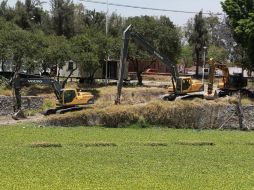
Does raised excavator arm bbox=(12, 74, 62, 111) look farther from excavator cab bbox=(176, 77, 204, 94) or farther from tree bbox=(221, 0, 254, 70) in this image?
tree bbox=(221, 0, 254, 70)

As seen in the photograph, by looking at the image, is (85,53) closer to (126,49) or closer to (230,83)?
(126,49)

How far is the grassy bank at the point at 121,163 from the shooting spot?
17.4 metres

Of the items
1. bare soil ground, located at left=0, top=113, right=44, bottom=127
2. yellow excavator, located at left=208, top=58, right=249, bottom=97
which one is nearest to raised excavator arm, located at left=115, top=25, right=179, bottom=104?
yellow excavator, located at left=208, top=58, right=249, bottom=97

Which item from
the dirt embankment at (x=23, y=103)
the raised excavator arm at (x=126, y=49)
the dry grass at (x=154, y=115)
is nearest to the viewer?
the dry grass at (x=154, y=115)

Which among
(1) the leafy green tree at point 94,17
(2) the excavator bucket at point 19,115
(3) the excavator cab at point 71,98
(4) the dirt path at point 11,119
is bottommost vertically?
(4) the dirt path at point 11,119

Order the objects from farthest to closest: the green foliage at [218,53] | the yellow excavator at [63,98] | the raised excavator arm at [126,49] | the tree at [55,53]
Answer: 1. the green foliage at [218,53]
2. the tree at [55,53]
3. the raised excavator arm at [126,49]
4. the yellow excavator at [63,98]

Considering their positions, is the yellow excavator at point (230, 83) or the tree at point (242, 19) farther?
the tree at point (242, 19)

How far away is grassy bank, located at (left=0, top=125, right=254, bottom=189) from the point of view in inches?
684

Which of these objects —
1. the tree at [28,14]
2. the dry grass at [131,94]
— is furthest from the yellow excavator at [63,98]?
the tree at [28,14]

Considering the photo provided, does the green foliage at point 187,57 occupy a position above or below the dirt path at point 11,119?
above

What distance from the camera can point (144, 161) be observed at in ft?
77.4

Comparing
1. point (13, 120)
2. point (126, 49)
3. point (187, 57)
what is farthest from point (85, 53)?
point (187, 57)

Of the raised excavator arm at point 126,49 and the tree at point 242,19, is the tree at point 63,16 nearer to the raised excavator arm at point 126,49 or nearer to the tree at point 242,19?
the tree at point 242,19

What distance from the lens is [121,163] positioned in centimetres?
2275
